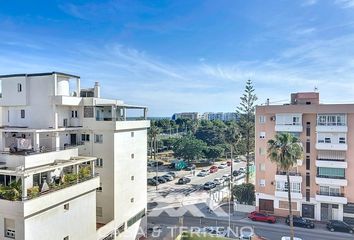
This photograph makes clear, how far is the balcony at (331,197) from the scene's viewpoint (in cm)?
2895

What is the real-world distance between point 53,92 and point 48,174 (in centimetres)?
586

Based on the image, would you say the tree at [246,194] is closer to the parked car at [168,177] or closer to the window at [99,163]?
the parked car at [168,177]

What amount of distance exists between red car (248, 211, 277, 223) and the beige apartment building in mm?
1727

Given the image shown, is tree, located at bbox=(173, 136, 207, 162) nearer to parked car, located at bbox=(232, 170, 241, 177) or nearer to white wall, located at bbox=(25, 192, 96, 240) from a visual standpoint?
parked car, located at bbox=(232, 170, 241, 177)

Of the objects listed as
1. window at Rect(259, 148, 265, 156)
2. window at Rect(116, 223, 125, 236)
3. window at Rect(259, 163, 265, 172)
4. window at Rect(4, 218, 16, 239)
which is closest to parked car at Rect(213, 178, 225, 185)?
window at Rect(259, 163, 265, 172)

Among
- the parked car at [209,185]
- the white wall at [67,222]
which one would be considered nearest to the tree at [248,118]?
the parked car at [209,185]

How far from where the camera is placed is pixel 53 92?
20.1 m

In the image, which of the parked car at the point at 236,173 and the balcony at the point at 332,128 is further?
the parked car at the point at 236,173

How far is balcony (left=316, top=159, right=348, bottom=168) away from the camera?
29.3 metres

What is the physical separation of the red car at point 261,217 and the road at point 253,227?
46 centimetres

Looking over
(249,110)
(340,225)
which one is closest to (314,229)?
(340,225)

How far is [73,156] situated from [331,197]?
81.2ft

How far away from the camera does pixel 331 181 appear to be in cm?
2955

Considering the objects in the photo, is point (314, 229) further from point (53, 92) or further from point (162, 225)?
point (53, 92)
